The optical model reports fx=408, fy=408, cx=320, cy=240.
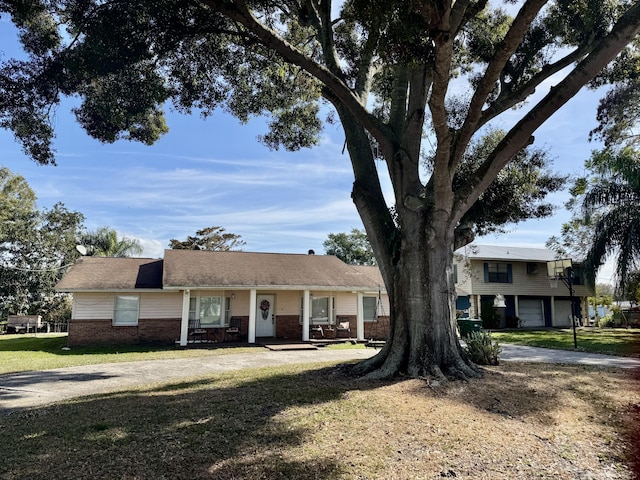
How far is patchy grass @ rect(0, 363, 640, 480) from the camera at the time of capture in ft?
14.1

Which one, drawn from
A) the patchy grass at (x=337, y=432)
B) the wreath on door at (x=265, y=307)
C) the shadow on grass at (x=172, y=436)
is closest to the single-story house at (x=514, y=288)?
the wreath on door at (x=265, y=307)

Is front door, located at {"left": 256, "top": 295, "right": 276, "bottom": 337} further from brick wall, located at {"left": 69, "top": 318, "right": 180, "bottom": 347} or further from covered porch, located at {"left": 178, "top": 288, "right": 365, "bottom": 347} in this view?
brick wall, located at {"left": 69, "top": 318, "right": 180, "bottom": 347}

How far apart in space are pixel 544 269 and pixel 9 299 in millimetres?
41156

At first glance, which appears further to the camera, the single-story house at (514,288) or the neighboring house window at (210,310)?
the single-story house at (514,288)

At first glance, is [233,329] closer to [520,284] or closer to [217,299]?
[217,299]

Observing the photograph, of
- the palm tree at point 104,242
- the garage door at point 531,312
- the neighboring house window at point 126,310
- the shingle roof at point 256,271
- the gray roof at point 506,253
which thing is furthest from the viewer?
the palm tree at point 104,242

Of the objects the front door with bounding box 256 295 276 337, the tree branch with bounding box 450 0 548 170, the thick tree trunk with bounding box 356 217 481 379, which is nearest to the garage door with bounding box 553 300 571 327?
the front door with bounding box 256 295 276 337

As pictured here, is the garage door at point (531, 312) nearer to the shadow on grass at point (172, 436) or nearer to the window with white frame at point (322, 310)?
the window with white frame at point (322, 310)

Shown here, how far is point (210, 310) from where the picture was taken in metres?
19.3

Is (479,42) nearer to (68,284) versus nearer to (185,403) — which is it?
(185,403)

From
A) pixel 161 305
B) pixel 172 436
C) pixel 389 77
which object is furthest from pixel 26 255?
pixel 172 436

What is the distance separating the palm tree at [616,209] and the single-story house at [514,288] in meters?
9.49

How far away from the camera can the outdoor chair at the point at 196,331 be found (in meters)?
17.8

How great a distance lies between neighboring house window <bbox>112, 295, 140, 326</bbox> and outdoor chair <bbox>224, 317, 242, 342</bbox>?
4011 millimetres
